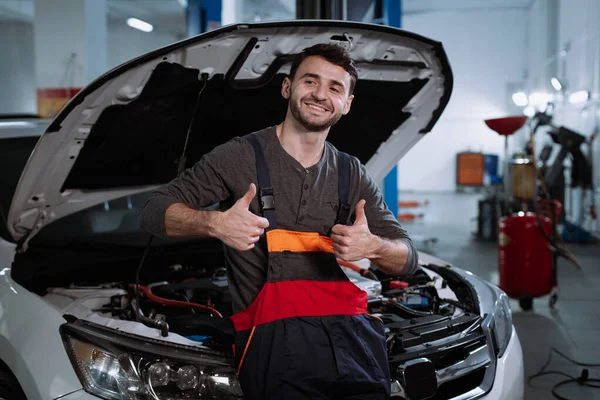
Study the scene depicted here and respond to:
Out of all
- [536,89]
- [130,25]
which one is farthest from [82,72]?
[536,89]

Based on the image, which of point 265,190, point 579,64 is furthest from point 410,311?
point 579,64

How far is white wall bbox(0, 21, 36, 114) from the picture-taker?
9.88m

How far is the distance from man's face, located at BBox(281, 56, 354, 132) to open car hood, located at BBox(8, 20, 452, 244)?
19 centimetres

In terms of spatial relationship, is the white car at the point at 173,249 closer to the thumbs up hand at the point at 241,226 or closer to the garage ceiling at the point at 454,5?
the thumbs up hand at the point at 241,226

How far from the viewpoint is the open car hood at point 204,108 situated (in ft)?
5.97

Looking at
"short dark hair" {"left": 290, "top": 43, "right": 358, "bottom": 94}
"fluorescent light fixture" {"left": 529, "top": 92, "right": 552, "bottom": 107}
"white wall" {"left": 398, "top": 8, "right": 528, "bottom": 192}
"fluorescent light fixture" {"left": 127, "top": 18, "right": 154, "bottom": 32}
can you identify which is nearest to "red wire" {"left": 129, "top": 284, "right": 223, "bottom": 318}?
"short dark hair" {"left": 290, "top": 43, "right": 358, "bottom": 94}

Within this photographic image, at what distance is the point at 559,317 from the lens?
14.2 feet

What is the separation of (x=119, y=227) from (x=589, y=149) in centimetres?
763

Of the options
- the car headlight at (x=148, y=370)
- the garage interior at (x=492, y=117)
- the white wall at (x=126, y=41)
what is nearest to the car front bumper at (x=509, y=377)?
the car headlight at (x=148, y=370)

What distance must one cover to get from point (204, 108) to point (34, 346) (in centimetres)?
104

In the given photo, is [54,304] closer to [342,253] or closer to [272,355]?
[272,355]

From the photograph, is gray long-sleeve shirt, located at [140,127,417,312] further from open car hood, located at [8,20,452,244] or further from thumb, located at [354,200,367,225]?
open car hood, located at [8,20,452,244]

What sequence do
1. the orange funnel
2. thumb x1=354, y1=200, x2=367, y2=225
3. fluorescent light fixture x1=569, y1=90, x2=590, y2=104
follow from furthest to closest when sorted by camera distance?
1. fluorescent light fixture x1=569, y1=90, x2=590, y2=104
2. the orange funnel
3. thumb x1=354, y1=200, x2=367, y2=225

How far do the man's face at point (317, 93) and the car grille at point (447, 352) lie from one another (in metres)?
0.68
